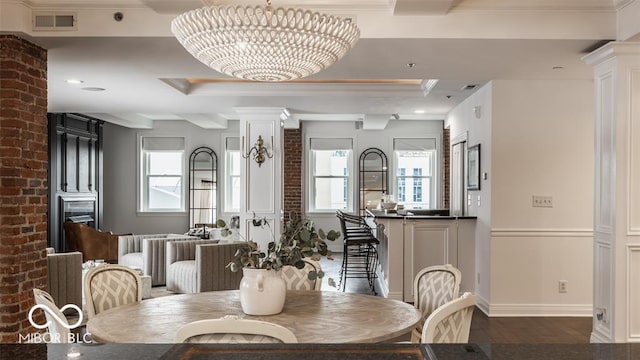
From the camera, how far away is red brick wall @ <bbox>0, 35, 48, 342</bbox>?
11.9 ft

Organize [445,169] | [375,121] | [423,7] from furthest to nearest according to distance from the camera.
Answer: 1. [445,169]
2. [375,121]
3. [423,7]

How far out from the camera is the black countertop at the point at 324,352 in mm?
1289

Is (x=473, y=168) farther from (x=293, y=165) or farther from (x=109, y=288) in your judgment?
(x=293, y=165)

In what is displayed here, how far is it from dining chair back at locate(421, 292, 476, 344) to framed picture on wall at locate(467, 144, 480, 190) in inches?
152

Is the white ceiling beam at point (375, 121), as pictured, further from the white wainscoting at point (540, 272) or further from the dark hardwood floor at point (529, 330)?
the dark hardwood floor at point (529, 330)

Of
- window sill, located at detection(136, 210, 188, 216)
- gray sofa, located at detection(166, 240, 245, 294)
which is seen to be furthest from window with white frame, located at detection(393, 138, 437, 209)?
gray sofa, located at detection(166, 240, 245, 294)

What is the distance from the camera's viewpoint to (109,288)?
2.96 meters

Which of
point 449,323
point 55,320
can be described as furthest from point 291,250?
point 55,320

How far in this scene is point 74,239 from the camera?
25.3 feet

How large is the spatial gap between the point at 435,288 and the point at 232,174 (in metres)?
8.10

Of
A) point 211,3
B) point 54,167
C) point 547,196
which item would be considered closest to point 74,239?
point 54,167

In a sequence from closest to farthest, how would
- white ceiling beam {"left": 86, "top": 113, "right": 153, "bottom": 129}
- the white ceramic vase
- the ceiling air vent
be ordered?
the white ceramic vase < the ceiling air vent < white ceiling beam {"left": 86, "top": 113, "right": 153, "bottom": 129}

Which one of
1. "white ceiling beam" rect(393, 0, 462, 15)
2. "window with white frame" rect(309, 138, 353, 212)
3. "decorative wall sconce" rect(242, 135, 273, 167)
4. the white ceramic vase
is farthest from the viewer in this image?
"window with white frame" rect(309, 138, 353, 212)

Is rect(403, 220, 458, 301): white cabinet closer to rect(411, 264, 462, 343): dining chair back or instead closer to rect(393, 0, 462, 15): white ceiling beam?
rect(393, 0, 462, 15): white ceiling beam
